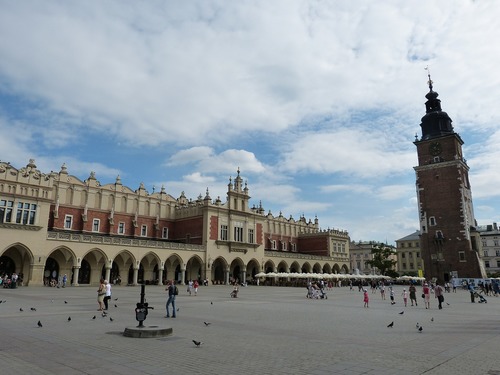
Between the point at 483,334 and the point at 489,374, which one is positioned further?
the point at 483,334

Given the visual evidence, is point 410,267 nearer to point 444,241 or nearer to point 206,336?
point 444,241

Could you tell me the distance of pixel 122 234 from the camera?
166ft

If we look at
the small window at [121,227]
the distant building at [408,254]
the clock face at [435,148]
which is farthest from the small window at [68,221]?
the distant building at [408,254]

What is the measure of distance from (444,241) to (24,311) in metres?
57.8

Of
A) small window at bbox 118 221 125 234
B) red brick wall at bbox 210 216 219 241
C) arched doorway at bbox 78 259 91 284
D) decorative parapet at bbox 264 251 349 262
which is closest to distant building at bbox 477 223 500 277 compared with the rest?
decorative parapet at bbox 264 251 349 262

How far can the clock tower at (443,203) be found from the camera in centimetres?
5778

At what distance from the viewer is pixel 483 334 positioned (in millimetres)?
12422

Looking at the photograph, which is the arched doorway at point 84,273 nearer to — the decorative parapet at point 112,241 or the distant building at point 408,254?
the decorative parapet at point 112,241

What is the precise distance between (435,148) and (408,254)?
45.9 metres

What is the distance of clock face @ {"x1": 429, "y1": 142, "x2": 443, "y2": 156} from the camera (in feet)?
208

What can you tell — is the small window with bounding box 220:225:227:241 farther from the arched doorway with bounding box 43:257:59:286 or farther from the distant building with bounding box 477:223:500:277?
the distant building with bounding box 477:223:500:277

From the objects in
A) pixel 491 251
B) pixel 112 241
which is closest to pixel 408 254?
pixel 491 251

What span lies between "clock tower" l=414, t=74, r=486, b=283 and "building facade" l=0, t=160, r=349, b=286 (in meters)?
19.4

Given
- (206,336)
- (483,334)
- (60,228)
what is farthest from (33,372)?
(60,228)
